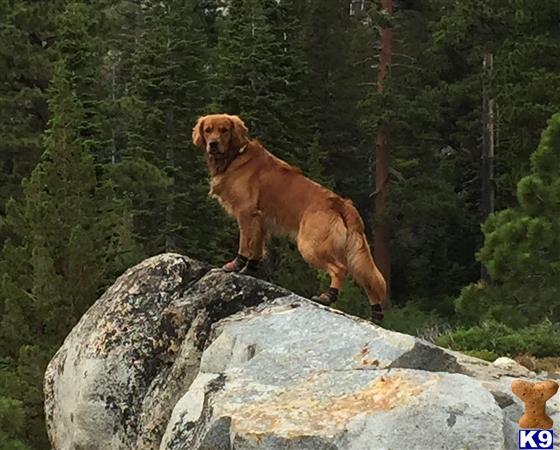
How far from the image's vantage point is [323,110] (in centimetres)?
3047

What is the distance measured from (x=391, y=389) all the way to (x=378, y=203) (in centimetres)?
2206

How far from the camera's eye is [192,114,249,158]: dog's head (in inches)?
296

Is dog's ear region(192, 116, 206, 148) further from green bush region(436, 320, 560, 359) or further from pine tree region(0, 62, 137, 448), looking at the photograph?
pine tree region(0, 62, 137, 448)

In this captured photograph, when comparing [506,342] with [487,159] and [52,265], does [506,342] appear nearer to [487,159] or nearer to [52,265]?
[52,265]

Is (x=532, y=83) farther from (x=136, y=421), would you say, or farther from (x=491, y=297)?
(x=136, y=421)

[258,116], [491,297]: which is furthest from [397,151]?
[491,297]

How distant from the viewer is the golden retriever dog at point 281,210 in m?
7.23

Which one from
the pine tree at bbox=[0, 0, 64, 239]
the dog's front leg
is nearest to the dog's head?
the dog's front leg

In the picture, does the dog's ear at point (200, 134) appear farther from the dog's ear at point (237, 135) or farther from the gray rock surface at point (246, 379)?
the gray rock surface at point (246, 379)

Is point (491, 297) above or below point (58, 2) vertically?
below

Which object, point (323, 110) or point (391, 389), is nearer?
point (391, 389)

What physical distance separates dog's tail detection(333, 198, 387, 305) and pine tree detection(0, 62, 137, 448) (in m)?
7.62

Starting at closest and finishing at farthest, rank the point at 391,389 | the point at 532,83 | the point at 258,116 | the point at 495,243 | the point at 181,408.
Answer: the point at 391,389 < the point at 181,408 < the point at 495,243 < the point at 532,83 < the point at 258,116

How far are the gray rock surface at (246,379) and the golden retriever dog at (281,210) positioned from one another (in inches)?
15.2
